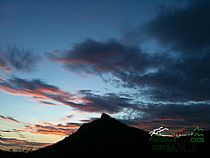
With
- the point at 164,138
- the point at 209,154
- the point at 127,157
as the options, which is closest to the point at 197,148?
the point at 209,154

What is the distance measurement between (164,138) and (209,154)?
30314 millimetres

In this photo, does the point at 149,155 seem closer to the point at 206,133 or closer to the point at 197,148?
the point at 197,148

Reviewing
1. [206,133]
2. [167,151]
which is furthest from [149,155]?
[206,133]

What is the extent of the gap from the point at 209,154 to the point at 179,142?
1892cm

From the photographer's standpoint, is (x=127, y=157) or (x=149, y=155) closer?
(x=149, y=155)

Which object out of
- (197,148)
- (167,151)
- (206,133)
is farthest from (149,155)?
(206,133)

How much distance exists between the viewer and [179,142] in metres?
178

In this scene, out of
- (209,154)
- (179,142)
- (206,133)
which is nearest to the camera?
(209,154)

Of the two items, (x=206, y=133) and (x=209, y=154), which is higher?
(x=206, y=133)

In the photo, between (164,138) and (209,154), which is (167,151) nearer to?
(164,138)

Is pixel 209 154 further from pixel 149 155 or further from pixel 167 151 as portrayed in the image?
pixel 149 155

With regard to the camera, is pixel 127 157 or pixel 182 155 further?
pixel 127 157

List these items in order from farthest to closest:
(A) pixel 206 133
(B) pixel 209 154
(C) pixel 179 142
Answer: (A) pixel 206 133
(C) pixel 179 142
(B) pixel 209 154

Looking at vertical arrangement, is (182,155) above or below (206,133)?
below
